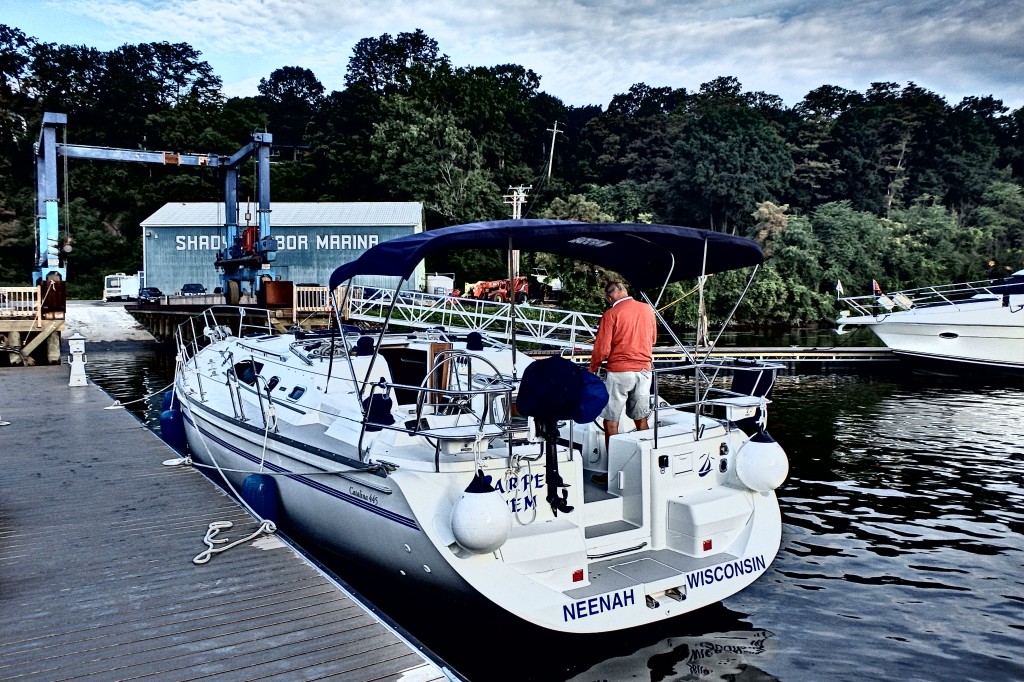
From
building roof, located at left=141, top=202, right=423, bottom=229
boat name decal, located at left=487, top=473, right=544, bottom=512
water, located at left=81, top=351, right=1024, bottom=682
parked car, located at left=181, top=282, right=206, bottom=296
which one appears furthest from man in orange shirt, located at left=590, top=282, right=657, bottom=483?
parked car, located at left=181, top=282, right=206, bottom=296

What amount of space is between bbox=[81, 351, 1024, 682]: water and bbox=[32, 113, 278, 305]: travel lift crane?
20681 millimetres

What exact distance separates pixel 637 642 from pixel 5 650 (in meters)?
4.39

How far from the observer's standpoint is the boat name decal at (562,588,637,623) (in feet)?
18.3

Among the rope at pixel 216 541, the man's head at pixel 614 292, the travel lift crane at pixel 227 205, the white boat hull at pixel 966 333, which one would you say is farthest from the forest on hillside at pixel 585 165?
the rope at pixel 216 541

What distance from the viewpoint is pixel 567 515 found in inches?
245

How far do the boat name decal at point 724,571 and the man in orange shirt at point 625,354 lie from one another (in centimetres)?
148

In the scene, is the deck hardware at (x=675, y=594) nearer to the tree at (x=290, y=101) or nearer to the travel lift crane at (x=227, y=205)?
the travel lift crane at (x=227, y=205)

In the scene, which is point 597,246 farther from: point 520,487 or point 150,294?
point 150,294

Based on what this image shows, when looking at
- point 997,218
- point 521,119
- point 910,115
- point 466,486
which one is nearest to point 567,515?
point 466,486

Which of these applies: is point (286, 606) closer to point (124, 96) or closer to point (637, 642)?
point (637, 642)

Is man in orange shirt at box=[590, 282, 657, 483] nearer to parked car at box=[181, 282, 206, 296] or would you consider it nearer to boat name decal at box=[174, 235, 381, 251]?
boat name decal at box=[174, 235, 381, 251]

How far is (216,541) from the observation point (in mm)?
6828

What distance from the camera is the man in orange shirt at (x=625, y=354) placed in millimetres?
7012

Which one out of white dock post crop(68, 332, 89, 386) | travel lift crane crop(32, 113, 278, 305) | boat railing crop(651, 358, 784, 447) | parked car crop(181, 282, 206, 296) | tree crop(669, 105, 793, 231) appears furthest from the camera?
tree crop(669, 105, 793, 231)
